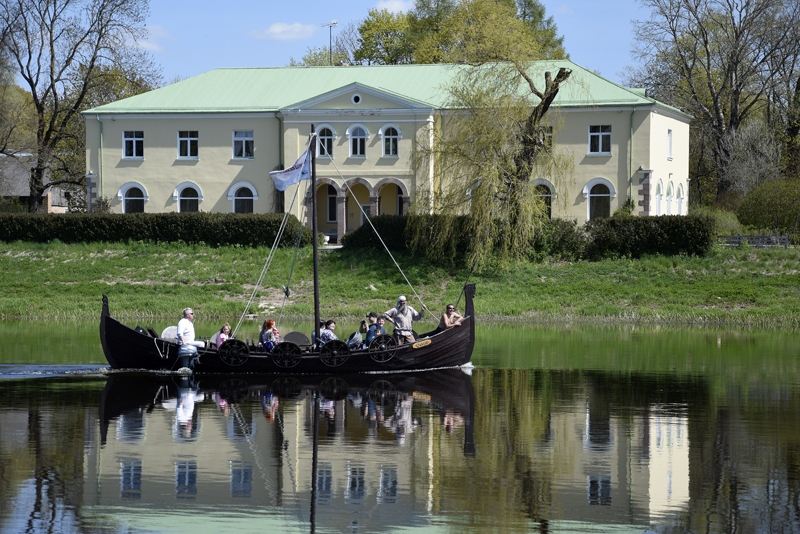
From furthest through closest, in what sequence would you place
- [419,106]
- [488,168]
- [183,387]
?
[419,106] < [488,168] < [183,387]

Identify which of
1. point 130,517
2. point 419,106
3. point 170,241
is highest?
point 419,106

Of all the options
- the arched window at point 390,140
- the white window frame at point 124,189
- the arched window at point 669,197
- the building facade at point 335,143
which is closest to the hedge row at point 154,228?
the building facade at point 335,143

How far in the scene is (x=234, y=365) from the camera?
25.2 metres

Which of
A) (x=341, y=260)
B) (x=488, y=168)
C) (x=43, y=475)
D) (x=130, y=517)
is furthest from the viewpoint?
(x=341, y=260)

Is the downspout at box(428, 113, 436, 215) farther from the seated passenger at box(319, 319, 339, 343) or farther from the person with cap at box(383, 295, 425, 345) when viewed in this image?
the seated passenger at box(319, 319, 339, 343)

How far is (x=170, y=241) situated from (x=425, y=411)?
32.1 meters

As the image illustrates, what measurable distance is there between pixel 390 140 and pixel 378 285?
42.2ft

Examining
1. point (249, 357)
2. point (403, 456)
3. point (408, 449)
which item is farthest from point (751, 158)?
point (403, 456)

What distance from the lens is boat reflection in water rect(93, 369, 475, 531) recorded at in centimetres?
1325

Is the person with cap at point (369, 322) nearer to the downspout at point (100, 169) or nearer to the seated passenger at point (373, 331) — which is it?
the seated passenger at point (373, 331)

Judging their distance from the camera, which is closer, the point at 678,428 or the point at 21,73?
the point at 678,428

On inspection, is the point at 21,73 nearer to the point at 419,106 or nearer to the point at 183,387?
the point at 419,106

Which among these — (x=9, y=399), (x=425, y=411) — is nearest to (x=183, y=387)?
(x=9, y=399)

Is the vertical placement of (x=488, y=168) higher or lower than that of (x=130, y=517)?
higher
